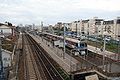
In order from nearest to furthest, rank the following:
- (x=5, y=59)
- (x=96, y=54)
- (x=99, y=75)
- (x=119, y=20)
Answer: (x=99, y=75) → (x=5, y=59) → (x=96, y=54) → (x=119, y=20)

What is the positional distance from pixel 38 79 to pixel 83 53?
17.2m

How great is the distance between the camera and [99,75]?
20328 millimetres

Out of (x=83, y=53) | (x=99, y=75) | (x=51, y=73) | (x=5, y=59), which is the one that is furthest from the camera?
(x=83, y=53)

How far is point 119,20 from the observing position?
81.8 m

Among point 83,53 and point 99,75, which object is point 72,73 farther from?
point 83,53

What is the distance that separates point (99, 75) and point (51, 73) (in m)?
6.39

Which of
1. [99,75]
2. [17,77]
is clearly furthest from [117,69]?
[17,77]

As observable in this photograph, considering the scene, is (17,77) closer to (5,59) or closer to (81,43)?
(5,59)

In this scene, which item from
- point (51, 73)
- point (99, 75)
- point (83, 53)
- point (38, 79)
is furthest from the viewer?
point (83, 53)

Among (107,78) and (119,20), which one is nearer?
(107,78)

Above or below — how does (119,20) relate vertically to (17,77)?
above

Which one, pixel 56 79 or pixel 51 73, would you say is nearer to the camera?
pixel 56 79

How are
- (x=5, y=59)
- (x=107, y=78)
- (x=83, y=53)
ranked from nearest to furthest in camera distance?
(x=107, y=78)
(x=5, y=59)
(x=83, y=53)

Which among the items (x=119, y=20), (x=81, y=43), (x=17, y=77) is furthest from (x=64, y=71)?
(x=119, y=20)
